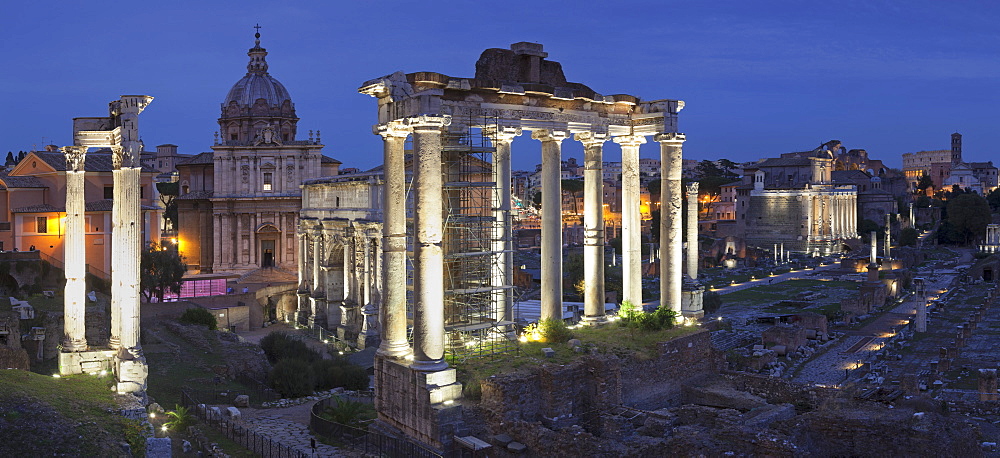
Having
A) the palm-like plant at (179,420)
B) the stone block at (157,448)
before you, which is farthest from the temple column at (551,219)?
the stone block at (157,448)

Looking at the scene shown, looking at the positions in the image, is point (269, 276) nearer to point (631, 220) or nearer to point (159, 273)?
point (159, 273)

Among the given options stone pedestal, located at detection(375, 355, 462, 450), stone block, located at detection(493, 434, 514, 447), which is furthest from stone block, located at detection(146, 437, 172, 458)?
stone block, located at detection(493, 434, 514, 447)

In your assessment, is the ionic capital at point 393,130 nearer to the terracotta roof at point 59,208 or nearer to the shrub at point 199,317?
the shrub at point 199,317

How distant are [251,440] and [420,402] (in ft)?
11.6


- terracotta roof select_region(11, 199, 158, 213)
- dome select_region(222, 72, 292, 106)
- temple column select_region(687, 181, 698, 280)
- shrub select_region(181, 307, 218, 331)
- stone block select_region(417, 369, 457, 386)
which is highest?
dome select_region(222, 72, 292, 106)

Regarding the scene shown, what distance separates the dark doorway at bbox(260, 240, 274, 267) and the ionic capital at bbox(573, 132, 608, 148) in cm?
3129

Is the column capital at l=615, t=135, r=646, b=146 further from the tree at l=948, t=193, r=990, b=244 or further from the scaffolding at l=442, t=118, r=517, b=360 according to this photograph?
the tree at l=948, t=193, r=990, b=244

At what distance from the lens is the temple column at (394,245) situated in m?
16.3

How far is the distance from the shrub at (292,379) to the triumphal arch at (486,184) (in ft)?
16.5

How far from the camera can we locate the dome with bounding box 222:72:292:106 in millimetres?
49406

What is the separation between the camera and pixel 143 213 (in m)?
40.6

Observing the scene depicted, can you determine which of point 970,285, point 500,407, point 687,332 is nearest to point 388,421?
point 500,407

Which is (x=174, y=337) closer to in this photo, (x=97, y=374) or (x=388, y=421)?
(x=97, y=374)

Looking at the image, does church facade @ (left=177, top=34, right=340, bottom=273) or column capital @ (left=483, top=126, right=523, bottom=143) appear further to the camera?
church facade @ (left=177, top=34, right=340, bottom=273)
